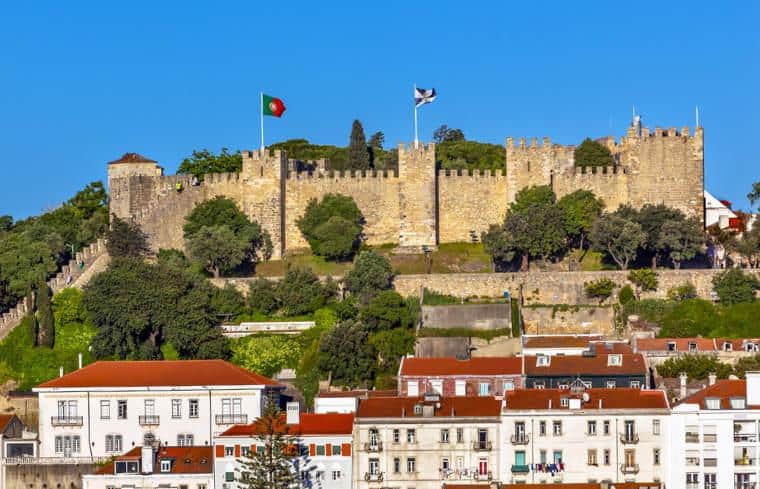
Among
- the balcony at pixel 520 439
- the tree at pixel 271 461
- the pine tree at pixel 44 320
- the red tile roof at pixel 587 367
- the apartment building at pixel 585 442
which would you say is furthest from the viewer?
the pine tree at pixel 44 320

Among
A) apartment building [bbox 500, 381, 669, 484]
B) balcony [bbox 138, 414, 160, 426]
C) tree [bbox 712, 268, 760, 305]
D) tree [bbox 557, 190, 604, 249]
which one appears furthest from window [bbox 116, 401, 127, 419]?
tree [bbox 557, 190, 604, 249]

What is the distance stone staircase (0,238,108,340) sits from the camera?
83188mm

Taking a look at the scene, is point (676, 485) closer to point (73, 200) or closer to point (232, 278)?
point (232, 278)

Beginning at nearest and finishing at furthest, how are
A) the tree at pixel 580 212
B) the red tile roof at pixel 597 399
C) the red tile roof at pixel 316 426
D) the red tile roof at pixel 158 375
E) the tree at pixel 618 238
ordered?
the red tile roof at pixel 597 399 → the red tile roof at pixel 316 426 → the red tile roof at pixel 158 375 → the tree at pixel 618 238 → the tree at pixel 580 212

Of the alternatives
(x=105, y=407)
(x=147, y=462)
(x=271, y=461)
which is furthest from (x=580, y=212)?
(x=271, y=461)

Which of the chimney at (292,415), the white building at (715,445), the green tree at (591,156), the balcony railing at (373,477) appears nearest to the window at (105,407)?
the chimney at (292,415)

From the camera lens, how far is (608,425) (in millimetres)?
63219

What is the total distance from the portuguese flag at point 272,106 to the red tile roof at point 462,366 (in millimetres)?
23621

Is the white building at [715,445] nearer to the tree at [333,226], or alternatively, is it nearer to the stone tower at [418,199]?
the tree at [333,226]

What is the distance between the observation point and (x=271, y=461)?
6203 cm

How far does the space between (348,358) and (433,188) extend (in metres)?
18.0

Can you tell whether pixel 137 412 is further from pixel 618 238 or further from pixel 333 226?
pixel 618 238

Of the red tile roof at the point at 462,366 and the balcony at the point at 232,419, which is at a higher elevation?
the red tile roof at the point at 462,366

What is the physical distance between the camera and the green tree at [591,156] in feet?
305
